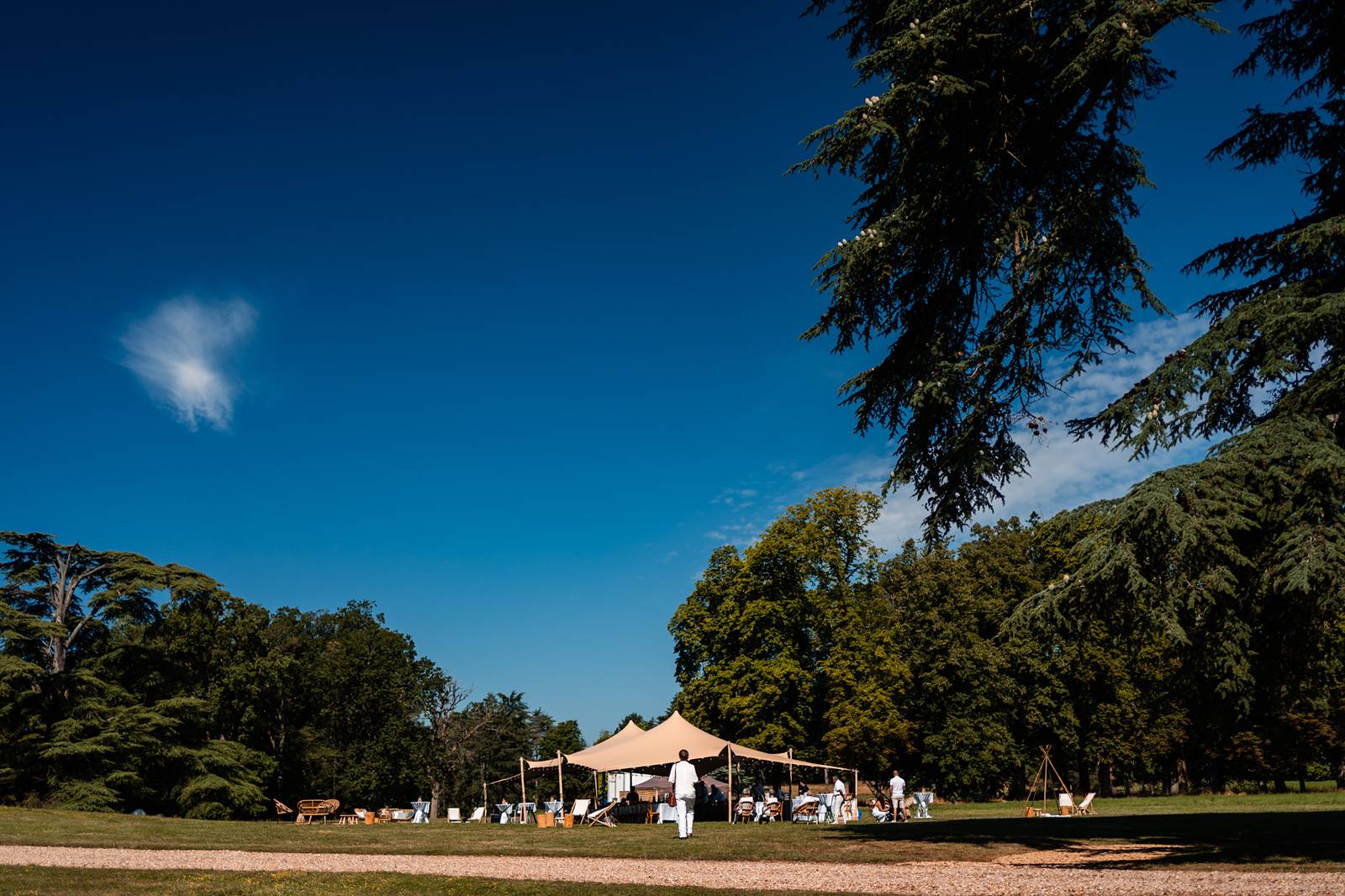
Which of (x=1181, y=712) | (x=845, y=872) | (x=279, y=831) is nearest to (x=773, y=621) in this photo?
(x=1181, y=712)

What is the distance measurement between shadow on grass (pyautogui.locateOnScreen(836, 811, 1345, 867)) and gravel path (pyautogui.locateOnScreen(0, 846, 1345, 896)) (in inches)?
24.7

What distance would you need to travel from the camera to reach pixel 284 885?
29.3ft

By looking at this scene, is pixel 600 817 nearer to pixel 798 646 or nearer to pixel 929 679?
pixel 798 646

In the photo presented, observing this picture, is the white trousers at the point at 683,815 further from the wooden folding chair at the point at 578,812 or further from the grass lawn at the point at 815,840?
the wooden folding chair at the point at 578,812

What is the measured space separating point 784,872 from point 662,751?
17777mm

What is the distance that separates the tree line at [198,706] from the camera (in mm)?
30656

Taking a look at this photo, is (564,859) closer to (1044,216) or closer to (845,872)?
(845,872)

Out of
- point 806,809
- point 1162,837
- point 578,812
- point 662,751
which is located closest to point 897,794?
point 806,809

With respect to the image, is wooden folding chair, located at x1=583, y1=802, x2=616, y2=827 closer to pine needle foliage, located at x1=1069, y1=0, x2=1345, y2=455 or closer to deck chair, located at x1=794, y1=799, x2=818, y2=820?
deck chair, located at x1=794, y1=799, x2=818, y2=820

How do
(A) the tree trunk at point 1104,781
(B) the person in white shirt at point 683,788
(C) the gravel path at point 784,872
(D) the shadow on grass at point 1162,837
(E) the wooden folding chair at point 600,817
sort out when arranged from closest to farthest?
(C) the gravel path at point 784,872 < (D) the shadow on grass at point 1162,837 < (B) the person in white shirt at point 683,788 < (E) the wooden folding chair at point 600,817 < (A) the tree trunk at point 1104,781

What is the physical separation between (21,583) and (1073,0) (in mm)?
35974

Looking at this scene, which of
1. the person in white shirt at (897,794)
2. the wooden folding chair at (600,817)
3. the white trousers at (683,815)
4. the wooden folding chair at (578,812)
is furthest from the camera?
the wooden folding chair at (578,812)

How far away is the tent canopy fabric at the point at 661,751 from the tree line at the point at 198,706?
14526 millimetres

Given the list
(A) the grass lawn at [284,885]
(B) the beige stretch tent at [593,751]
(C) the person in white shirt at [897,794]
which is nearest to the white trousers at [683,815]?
(A) the grass lawn at [284,885]
